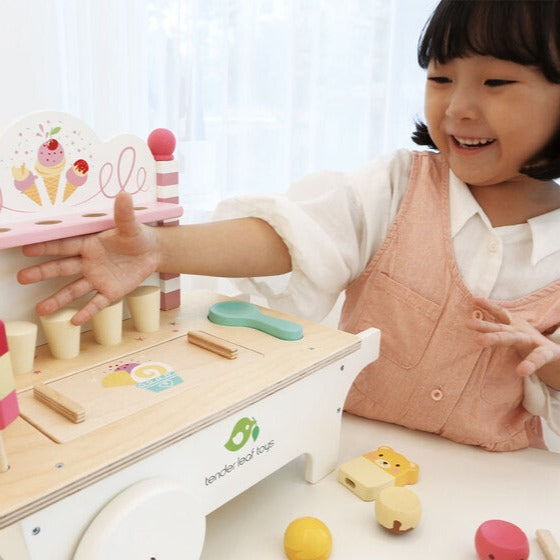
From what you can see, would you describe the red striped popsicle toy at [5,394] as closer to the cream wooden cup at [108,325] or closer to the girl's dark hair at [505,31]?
the cream wooden cup at [108,325]

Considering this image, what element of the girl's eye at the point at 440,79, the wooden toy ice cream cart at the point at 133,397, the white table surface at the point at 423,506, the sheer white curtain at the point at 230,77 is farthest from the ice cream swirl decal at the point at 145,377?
the sheer white curtain at the point at 230,77

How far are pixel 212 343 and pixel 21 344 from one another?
0.44 feet

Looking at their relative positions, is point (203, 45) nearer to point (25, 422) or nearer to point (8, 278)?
point (8, 278)

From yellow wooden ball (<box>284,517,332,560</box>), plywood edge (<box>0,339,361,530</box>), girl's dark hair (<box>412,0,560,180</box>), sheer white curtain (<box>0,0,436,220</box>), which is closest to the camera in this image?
plywood edge (<box>0,339,361,530</box>)

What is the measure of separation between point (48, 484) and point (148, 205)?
0.28m

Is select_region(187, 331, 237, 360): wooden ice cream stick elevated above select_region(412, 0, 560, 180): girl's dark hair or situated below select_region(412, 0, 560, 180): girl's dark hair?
below

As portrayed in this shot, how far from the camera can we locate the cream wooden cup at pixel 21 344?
422 millimetres

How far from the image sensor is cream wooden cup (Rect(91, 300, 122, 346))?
1.58ft

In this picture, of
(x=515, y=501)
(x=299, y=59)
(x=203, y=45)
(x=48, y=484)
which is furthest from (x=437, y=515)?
(x=203, y=45)

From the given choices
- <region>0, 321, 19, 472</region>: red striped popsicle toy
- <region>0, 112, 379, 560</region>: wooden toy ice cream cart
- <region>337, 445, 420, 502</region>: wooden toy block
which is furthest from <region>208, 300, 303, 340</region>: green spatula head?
<region>0, 321, 19, 472</region>: red striped popsicle toy

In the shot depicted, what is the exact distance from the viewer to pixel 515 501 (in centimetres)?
49

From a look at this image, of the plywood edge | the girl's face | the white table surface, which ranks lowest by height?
the white table surface

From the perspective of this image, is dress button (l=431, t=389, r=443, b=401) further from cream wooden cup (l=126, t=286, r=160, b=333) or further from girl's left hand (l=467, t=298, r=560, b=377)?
cream wooden cup (l=126, t=286, r=160, b=333)

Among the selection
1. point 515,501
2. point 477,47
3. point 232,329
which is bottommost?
point 515,501
